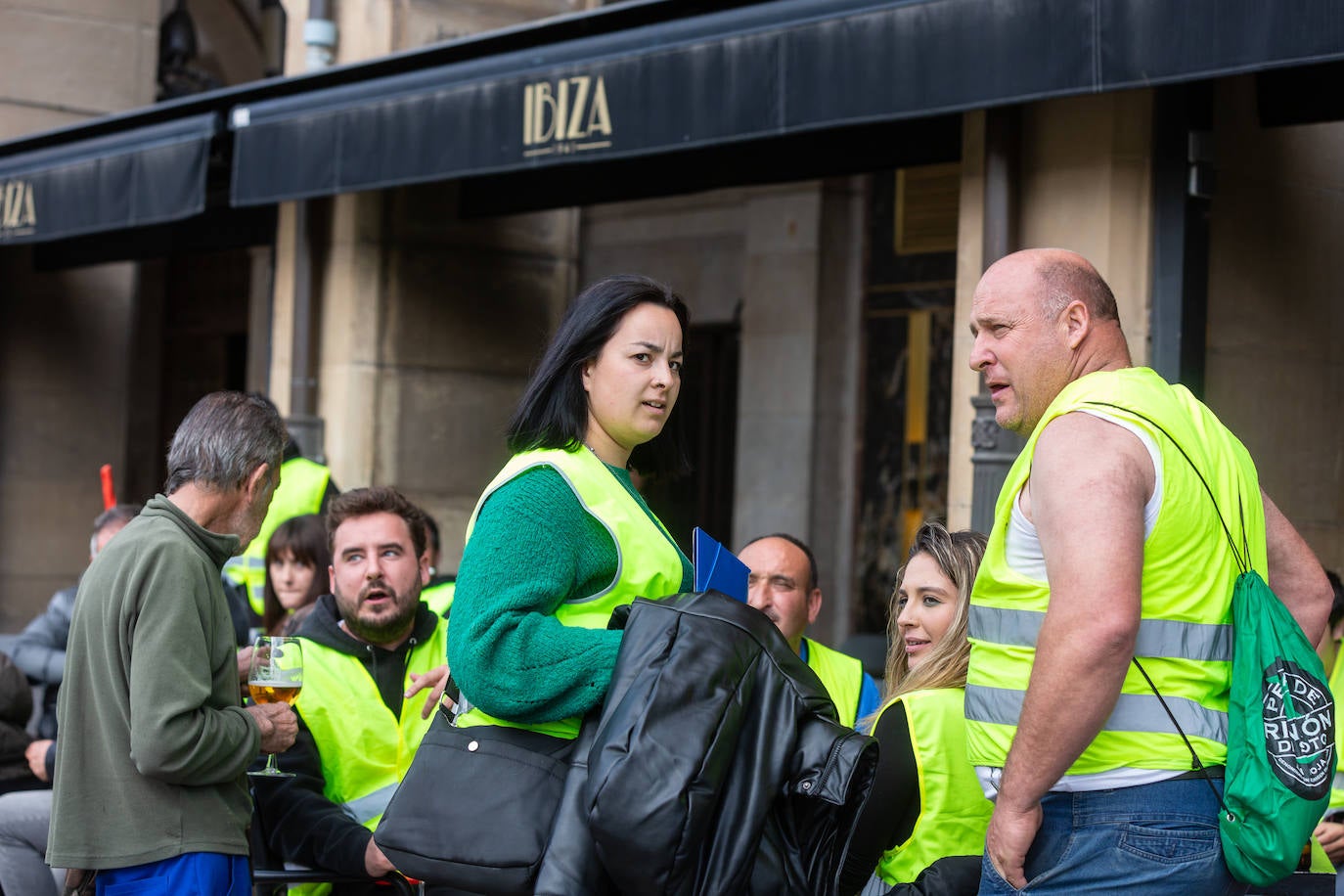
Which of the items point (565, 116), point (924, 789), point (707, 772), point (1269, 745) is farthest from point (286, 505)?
point (1269, 745)

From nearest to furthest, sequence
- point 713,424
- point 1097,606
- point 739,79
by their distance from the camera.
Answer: point 1097,606
point 739,79
point 713,424

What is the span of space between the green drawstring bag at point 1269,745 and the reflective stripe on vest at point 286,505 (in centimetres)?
473

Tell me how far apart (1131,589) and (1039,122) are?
3.52 metres

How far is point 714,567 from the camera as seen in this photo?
2836 millimetres

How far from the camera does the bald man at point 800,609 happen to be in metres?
4.84

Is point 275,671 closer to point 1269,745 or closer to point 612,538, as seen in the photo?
point 612,538

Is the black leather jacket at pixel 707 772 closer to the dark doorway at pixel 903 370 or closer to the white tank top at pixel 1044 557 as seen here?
the white tank top at pixel 1044 557

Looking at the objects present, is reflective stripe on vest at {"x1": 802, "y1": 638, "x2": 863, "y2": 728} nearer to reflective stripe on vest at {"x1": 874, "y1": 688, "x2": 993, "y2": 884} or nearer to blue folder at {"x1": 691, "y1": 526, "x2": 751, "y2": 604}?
reflective stripe on vest at {"x1": 874, "y1": 688, "x2": 993, "y2": 884}

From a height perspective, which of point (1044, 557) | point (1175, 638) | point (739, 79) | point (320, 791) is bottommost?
point (320, 791)

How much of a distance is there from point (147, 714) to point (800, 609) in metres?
2.25

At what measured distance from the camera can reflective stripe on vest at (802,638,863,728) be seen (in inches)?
189

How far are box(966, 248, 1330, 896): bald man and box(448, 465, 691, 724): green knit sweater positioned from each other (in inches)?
26.7

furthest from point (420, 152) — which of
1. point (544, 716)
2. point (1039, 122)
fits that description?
point (544, 716)

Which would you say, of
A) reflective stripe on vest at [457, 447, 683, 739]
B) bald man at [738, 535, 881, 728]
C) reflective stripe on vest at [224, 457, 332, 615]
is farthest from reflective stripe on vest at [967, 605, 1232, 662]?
reflective stripe on vest at [224, 457, 332, 615]
